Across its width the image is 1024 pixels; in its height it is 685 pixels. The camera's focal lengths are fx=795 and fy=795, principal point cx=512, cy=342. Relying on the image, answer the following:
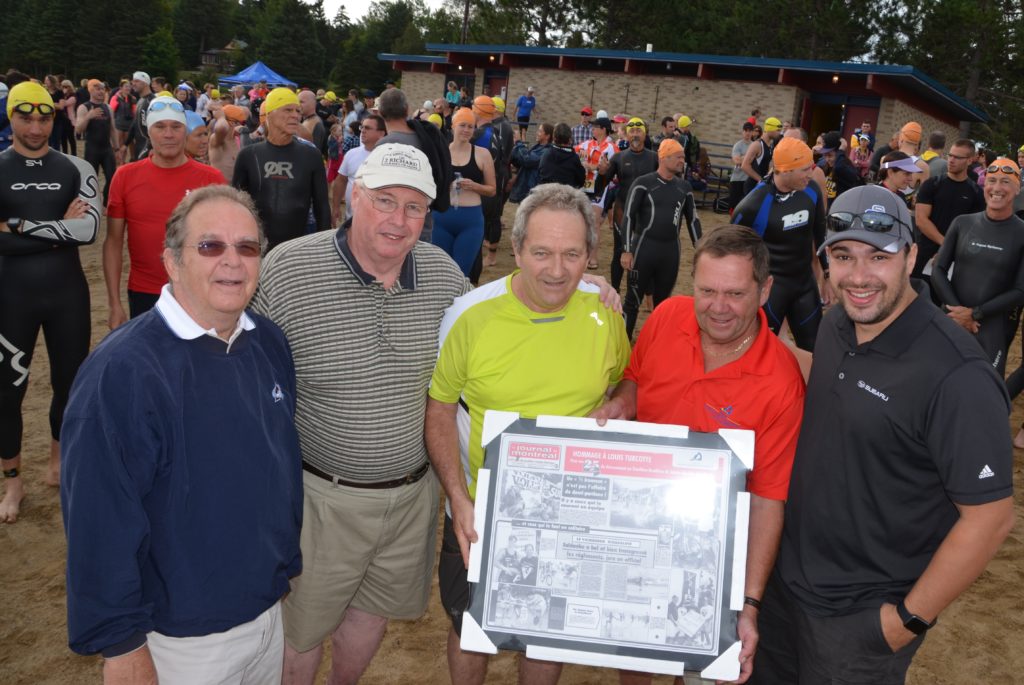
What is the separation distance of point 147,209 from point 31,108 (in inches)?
34.2

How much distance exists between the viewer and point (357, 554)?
336 centimetres

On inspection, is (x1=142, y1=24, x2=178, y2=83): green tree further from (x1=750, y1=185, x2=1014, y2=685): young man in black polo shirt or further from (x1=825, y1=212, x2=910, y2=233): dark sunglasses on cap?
(x1=750, y1=185, x2=1014, y2=685): young man in black polo shirt

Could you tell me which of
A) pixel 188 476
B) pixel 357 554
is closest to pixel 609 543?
pixel 357 554

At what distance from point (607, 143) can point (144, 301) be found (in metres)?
12.5

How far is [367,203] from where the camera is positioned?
3.11 metres

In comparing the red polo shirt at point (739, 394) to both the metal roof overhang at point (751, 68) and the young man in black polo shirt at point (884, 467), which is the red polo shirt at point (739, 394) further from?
the metal roof overhang at point (751, 68)

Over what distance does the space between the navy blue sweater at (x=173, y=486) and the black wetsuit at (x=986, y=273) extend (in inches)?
249

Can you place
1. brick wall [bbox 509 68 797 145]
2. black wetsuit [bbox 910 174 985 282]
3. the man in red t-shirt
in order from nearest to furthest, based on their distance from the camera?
the man in red t-shirt
black wetsuit [bbox 910 174 985 282]
brick wall [bbox 509 68 797 145]

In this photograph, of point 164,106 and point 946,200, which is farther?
point 946,200

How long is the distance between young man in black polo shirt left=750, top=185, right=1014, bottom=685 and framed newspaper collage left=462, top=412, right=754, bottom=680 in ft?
1.12

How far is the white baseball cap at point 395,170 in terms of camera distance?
121 inches

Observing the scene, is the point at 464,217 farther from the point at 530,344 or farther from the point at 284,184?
the point at 530,344

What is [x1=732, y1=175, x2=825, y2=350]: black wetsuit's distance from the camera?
6965 millimetres

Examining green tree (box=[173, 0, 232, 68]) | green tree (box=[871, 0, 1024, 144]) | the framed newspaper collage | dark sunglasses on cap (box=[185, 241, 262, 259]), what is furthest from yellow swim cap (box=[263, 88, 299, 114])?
green tree (box=[173, 0, 232, 68])
